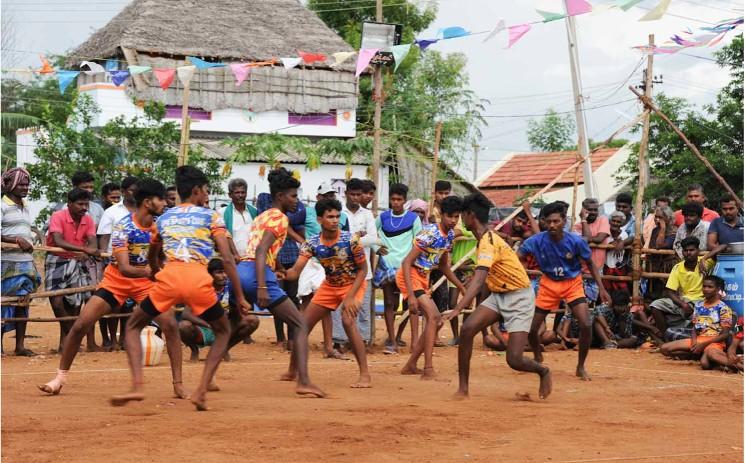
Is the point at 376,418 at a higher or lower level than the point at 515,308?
lower

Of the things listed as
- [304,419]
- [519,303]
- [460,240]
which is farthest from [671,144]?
[304,419]

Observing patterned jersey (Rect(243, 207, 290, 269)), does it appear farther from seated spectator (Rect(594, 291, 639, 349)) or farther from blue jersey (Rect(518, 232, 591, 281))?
seated spectator (Rect(594, 291, 639, 349))

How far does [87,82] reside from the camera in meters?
34.8

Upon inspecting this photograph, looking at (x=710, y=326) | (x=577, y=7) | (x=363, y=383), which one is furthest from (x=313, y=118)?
(x=363, y=383)

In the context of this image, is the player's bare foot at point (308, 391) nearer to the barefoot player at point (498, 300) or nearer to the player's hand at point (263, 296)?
the player's hand at point (263, 296)

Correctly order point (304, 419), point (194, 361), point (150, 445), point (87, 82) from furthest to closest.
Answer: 1. point (87, 82)
2. point (194, 361)
3. point (304, 419)
4. point (150, 445)

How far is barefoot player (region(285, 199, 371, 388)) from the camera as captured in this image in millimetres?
9438

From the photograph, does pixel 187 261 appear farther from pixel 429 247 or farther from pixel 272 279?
pixel 429 247

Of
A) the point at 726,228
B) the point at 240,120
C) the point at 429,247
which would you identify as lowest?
the point at 429,247

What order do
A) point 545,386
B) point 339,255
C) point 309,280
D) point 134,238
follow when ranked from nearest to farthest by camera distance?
point 134,238 < point 545,386 < point 339,255 < point 309,280

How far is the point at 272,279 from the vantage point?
8.62 meters

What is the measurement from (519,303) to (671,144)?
62.0 feet

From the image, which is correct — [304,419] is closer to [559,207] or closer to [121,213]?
[559,207]

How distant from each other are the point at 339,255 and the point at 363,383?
1132 mm
